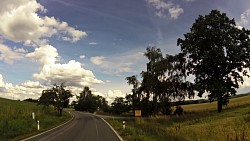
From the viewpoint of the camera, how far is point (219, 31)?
4756cm

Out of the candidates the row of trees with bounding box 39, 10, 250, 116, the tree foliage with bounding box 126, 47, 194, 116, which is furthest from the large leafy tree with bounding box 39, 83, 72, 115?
the tree foliage with bounding box 126, 47, 194, 116

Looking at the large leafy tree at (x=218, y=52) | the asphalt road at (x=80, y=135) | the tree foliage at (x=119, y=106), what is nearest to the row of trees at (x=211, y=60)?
the large leafy tree at (x=218, y=52)

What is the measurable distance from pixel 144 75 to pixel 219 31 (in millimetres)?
20323

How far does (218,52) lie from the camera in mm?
45688

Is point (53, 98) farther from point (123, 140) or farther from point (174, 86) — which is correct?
point (123, 140)

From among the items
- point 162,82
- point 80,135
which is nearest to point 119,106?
point 162,82

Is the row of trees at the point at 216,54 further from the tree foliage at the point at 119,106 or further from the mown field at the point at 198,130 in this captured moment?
the tree foliage at the point at 119,106

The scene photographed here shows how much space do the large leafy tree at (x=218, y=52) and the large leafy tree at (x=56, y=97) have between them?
23.5 m

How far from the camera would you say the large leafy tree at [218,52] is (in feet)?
154

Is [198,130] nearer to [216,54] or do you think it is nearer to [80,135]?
[80,135]

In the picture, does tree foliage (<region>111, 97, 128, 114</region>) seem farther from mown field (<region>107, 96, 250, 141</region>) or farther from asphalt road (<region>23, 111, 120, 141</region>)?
asphalt road (<region>23, 111, 120, 141</region>)

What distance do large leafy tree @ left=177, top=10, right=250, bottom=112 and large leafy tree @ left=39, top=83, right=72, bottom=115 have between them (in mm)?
23520

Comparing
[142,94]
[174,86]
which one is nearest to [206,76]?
[174,86]

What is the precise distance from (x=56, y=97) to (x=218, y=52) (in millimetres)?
28659
